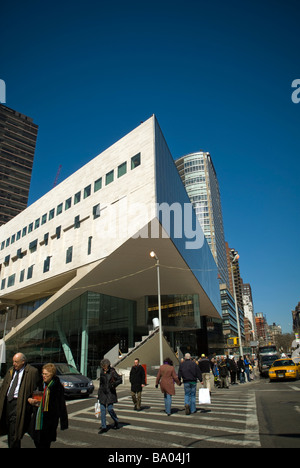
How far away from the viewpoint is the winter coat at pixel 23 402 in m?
4.52

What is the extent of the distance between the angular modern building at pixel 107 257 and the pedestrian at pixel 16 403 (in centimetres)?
1660

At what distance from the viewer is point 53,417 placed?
14.9 feet

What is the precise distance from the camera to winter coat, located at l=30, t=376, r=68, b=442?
439cm

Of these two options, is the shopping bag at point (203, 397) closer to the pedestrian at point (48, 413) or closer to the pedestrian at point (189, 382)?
the pedestrian at point (189, 382)

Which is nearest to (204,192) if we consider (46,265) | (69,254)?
(46,265)

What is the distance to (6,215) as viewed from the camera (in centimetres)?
10694

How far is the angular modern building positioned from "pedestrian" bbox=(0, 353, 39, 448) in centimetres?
1660

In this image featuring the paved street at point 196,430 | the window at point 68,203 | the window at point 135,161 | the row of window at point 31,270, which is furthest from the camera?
the window at point 68,203

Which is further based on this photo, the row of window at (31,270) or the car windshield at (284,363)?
the row of window at (31,270)

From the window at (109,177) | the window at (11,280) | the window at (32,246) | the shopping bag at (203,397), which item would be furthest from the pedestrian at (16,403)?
the window at (11,280)

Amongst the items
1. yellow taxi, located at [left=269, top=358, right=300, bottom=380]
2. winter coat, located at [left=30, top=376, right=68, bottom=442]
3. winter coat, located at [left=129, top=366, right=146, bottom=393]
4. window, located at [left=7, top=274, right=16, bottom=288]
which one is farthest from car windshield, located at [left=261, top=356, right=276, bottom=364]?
window, located at [left=7, top=274, right=16, bottom=288]

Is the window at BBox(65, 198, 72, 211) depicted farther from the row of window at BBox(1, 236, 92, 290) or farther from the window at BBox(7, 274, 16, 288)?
the window at BBox(7, 274, 16, 288)
